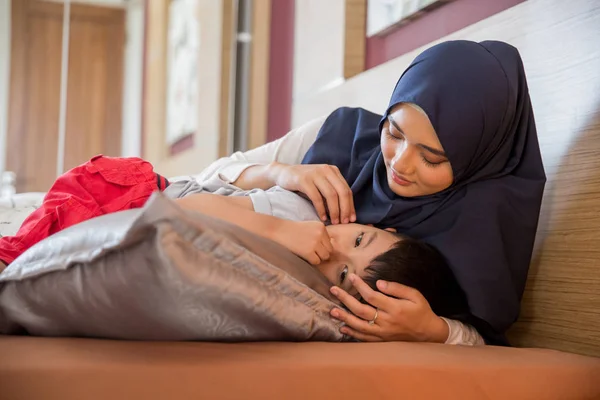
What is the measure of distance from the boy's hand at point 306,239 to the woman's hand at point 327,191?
177 mm

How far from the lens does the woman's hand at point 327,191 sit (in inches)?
52.3

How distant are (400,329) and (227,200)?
1.25ft

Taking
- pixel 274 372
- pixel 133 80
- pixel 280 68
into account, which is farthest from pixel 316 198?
pixel 133 80

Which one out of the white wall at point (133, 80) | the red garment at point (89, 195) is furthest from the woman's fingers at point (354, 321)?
the white wall at point (133, 80)

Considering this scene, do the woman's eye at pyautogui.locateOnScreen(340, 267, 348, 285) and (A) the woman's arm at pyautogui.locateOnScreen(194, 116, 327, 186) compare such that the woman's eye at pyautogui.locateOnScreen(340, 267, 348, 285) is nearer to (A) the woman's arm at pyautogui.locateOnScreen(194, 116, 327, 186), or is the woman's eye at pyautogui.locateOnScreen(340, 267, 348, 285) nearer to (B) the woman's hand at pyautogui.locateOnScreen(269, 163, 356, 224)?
(B) the woman's hand at pyautogui.locateOnScreen(269, 163, 356, 224)

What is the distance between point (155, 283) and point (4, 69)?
15.9 ft

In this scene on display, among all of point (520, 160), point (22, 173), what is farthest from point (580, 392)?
point (22, 173)

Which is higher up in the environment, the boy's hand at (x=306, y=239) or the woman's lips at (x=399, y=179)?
the woman's lips at (x=399, y=179)

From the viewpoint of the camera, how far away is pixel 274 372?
29.7 inches

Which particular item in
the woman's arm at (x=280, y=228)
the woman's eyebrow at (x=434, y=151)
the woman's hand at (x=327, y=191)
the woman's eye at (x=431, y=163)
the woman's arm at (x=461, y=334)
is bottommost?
the woman's arm at (x=461, y=334)

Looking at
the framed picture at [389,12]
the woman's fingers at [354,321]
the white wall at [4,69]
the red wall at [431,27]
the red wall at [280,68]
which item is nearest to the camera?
the woman's fingers at [354,321]

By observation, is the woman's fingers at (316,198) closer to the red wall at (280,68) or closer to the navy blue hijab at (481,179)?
the navy blue hijab at (481,179)

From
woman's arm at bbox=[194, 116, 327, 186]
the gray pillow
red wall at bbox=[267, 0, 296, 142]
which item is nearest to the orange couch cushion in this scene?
the gray pillow

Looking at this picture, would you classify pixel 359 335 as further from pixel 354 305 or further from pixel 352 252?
pixel 352 252
